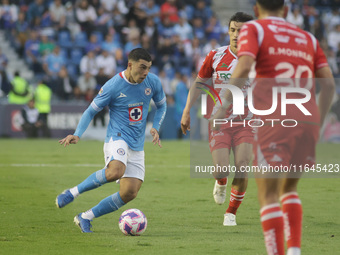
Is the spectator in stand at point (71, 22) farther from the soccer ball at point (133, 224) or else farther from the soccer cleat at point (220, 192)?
the soccer ball at point (133, 224)

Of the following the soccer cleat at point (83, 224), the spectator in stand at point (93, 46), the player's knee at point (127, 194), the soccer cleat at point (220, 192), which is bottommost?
the soccer cleat at point (83, 224)

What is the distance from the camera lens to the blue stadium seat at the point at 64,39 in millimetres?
25266

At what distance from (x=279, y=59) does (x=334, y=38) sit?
24.3 meters

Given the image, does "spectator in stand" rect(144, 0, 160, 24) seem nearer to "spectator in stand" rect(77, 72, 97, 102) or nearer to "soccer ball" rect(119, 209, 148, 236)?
"spectator in stand" rect(77, 72, 97, 102)

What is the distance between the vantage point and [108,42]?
25266 mm

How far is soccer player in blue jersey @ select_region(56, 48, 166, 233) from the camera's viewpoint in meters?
7.57

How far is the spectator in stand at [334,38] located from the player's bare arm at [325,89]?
2355 cm

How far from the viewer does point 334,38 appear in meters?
28.2

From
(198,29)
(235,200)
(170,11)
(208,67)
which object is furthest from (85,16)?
(235,200)

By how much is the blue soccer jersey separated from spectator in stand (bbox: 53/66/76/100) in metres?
16.0

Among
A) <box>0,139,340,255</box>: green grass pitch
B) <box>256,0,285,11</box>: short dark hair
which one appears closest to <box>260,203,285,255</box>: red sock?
<box>256,0,285,11</box>: short dark hair

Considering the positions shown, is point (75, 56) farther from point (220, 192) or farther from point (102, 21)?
point (220, 192)

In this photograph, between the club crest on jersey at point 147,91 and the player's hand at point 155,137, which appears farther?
the club crest on jersey at point 147,91

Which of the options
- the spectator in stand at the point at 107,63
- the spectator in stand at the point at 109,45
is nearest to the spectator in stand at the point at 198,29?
the spectator in stand at the point at 109,45
